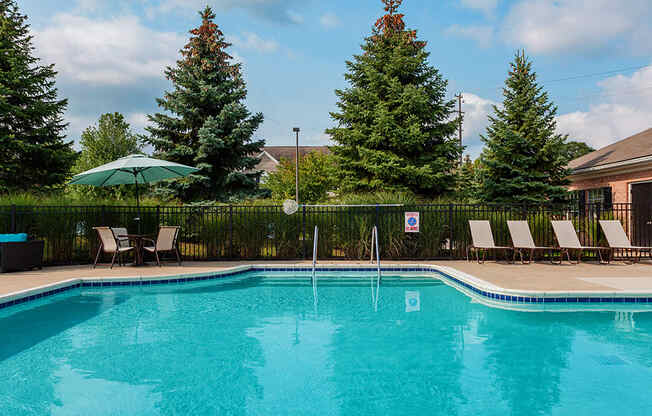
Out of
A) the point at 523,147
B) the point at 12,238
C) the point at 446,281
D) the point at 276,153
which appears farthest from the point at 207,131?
the point at 276,153

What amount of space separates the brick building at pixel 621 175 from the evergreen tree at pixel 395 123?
4882mm

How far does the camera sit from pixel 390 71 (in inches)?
619

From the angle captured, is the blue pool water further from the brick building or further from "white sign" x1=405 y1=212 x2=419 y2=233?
the brick building

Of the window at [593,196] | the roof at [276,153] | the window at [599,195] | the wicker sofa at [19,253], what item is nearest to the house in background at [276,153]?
the roof at [276,153]

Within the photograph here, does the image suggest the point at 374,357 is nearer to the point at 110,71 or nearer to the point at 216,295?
the point at 216,295

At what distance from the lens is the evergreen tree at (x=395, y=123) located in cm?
1504

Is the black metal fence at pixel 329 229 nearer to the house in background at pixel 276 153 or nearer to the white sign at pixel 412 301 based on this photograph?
the white sign at pixel 412 301

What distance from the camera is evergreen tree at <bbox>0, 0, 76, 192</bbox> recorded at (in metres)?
15.2

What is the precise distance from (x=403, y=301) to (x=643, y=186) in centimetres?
1066

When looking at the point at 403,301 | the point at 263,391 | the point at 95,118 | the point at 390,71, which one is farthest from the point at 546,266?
the point at 95,118

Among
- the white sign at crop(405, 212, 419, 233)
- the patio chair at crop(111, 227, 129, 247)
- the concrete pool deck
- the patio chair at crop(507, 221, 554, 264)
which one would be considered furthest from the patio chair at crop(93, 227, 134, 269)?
the patio chair at crop(507, 221, 554, 264)

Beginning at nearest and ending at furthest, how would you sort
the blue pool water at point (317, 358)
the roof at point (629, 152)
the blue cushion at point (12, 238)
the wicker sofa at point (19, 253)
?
the blue pool water at point (317, 358)
the wicker sofa at point (19, 253)
the blue cushion at point (12, 238)
the roof at point (629, 152)

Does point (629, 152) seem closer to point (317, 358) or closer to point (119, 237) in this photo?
point (317, 358)

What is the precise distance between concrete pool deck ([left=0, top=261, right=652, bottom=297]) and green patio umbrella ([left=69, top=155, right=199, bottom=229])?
6.14ft
